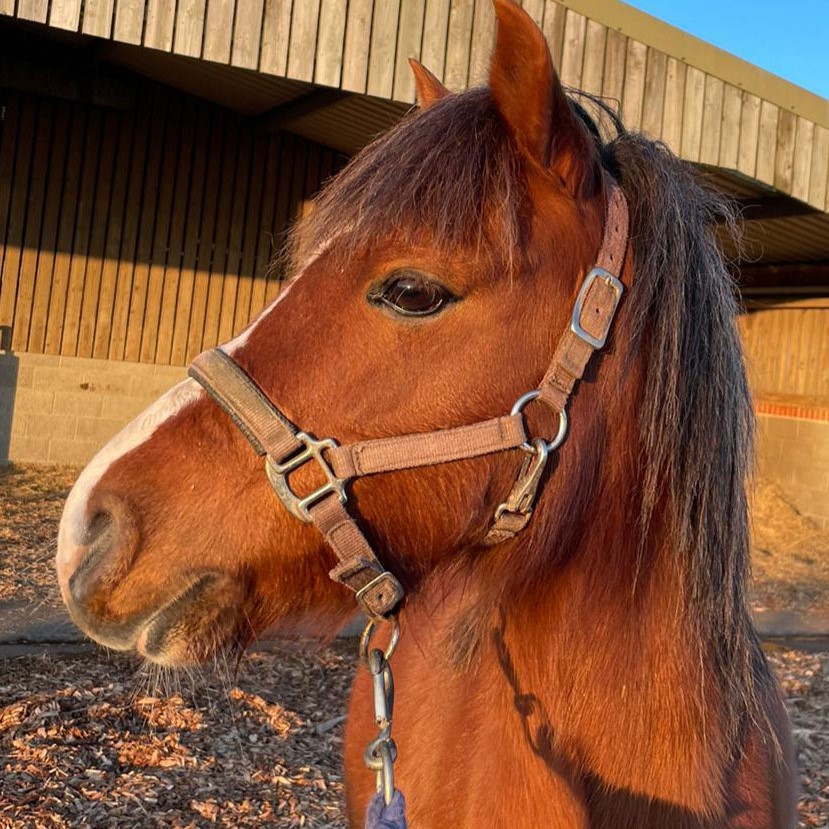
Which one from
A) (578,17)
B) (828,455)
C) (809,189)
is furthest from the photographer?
(828,455)

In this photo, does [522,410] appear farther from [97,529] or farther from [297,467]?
[97,529]

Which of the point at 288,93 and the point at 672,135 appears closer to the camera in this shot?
the point at 672,135

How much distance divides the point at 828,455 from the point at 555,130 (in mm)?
9776

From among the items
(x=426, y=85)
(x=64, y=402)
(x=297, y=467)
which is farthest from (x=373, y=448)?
(x=64, y=402)

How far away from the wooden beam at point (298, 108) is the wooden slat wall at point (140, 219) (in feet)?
1.64

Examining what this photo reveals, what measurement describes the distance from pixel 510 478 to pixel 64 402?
8.43 m

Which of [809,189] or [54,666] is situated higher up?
[809,189]

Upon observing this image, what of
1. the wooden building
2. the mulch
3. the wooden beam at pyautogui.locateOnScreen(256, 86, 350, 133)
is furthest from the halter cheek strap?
the wooden beam at pyautogui.locateOnScreen(256, 86, 350, 133)

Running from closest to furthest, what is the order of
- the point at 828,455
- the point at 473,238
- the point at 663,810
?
the point at 473,238 < the point at 663,810 < the point at 828,455

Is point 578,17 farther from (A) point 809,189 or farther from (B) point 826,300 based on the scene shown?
(B) point 826,300

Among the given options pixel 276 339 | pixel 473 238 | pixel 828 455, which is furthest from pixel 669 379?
pixel 828 455

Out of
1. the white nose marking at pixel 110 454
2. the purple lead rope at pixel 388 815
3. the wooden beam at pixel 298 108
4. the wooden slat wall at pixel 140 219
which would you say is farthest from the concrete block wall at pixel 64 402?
the purple lead rope at pixel 388 815

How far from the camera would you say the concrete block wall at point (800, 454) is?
10086 mm

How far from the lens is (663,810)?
1555mm
